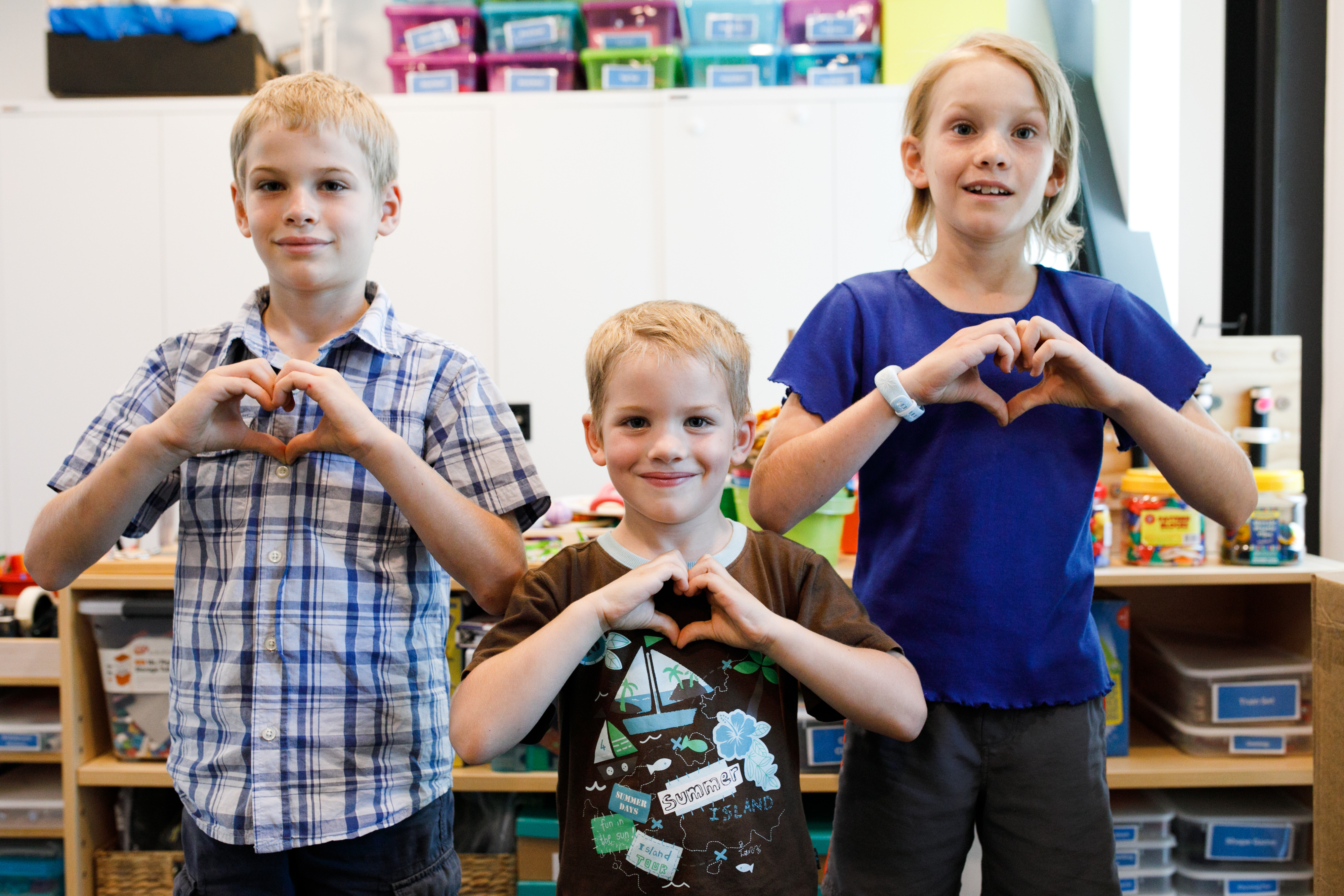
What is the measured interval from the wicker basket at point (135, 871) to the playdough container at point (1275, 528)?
196 cm

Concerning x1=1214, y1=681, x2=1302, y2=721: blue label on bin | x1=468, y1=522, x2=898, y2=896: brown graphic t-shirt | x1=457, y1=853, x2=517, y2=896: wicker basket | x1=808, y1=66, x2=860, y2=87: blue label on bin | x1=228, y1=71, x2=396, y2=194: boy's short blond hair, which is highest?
x1=808, y1=66, x2=860, y2=87: blue label on bin

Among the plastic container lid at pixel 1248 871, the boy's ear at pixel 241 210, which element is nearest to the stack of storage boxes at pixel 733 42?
the boy's ear at pixel 241 210

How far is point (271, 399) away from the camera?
77 cm

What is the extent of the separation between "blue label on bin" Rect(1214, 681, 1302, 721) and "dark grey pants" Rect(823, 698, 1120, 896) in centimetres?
84

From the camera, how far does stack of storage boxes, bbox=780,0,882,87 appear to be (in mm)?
2631

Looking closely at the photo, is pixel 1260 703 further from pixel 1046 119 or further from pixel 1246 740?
pixel 1046 119

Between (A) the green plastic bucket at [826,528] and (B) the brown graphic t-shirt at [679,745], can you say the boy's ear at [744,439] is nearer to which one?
(B) the brown graphic t-shirt at [679,745]

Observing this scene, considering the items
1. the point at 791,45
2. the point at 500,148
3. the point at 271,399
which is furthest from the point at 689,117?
the point at 271,399

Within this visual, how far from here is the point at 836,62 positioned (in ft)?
8.73

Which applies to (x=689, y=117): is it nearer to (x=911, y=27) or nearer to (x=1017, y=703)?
(x=911, y=27)

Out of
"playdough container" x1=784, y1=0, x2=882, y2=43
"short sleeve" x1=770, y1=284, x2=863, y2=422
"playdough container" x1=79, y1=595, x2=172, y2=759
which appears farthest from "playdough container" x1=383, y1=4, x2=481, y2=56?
"short sleeve" x1=770, y1=284, x2=863, y2=422

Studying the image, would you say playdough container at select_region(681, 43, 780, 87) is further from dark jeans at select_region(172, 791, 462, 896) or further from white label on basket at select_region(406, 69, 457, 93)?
dark jeans at select_region(172, 791, 462, 896)

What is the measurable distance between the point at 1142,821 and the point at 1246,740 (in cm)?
23

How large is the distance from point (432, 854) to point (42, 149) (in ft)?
9.06
